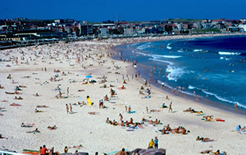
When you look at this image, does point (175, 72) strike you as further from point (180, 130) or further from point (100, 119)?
point (180, 130)

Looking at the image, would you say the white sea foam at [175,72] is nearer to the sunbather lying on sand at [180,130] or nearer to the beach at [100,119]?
the beach at [100,119]

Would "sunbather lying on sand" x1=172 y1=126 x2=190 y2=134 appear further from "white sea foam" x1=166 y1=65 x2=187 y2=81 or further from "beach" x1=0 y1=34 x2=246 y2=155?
"white sea foam" x1=166 y1=65 x2=187 y2=81

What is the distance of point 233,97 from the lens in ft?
67.4

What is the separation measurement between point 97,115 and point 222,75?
61.7 feet

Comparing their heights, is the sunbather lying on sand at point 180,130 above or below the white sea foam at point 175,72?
below

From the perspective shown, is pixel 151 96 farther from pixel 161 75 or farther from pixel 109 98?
pixel 161 75

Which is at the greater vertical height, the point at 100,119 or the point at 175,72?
the point at 175,72

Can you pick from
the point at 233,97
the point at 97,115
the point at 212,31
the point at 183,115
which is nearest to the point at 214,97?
the point at 233,97

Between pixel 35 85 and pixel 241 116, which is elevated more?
pixel 35 85

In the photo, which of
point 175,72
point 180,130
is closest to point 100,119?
point 180,130

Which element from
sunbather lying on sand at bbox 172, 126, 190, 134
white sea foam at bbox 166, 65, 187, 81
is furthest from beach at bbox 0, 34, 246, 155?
white sea foam at bbox 166, 65, 187, 81

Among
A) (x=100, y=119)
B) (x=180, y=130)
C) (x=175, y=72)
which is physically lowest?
(x=180, y=130)

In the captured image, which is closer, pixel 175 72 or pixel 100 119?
pixel 100 119

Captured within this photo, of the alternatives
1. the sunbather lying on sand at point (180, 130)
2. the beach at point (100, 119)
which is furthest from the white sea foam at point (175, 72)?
the sunbather lying on sand at point (180, 130)
